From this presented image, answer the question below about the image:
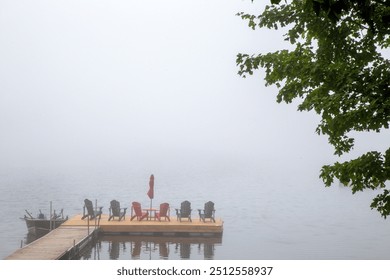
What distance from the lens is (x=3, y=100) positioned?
192 meters

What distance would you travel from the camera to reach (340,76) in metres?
6.35

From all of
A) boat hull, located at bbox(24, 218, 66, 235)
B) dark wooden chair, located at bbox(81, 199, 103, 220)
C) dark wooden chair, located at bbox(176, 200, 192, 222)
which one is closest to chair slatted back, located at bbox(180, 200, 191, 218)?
dark wooden chair, located at bbox(176, 200, 192, 222)

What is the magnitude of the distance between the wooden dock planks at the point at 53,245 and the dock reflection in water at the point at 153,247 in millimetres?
1142

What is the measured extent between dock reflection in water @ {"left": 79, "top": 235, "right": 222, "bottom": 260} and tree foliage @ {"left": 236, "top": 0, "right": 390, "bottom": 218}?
16276 millimetres

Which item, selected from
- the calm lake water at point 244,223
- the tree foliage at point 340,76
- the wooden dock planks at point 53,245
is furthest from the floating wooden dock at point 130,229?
the tree foliage at point 340,76

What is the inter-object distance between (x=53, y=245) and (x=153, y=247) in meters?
5.60

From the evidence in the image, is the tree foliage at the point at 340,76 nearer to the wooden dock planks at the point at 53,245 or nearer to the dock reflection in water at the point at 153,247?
the wooden dock planks at the point at 53,245

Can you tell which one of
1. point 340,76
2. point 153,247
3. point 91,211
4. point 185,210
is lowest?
point 153,247

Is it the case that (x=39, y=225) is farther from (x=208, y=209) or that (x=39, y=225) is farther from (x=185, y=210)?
(x=208, y=209)


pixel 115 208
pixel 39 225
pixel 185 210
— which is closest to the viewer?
pixel 185 210

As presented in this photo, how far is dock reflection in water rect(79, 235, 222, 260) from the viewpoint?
23.1m

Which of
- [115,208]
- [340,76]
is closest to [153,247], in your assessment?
[115,208]

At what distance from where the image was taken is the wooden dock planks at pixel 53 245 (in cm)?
1748
